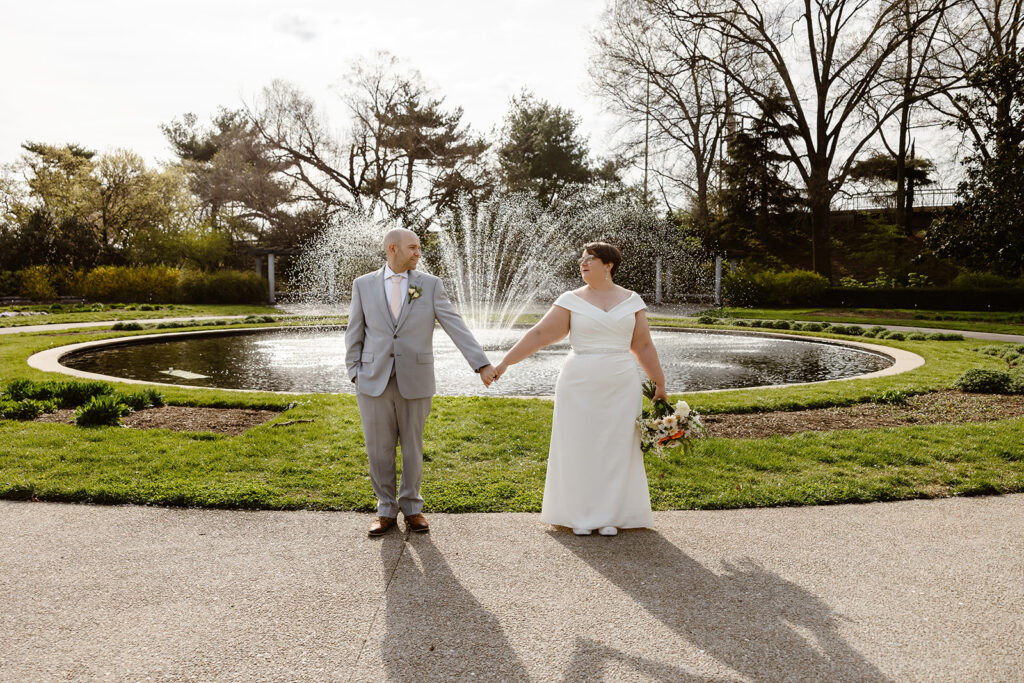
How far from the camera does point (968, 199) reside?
17.8 m

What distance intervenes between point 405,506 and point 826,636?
8.14ft

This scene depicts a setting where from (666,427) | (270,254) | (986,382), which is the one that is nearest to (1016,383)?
(986,382)

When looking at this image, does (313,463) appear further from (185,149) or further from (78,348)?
(185,149)

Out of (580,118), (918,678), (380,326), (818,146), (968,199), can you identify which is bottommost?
(918,678)

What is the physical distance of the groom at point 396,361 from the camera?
4.18 metres

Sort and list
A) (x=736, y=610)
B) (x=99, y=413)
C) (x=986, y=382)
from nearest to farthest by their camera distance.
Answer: (x=736, y=610) → (x=99, y=413) → (x=986, y=382)

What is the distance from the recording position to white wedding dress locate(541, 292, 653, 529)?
4.18 metres

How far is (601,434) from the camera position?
418cm

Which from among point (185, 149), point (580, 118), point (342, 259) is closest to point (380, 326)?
point (342, 259)

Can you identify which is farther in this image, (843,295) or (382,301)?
(843,295)

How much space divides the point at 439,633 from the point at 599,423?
169 centimetres

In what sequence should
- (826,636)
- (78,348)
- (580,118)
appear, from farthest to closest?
(580,118) → (78,348) → (826,636)

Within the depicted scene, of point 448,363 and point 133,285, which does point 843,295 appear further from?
point 133,285

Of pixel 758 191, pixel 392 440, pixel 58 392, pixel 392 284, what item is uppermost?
pixel 758 191
